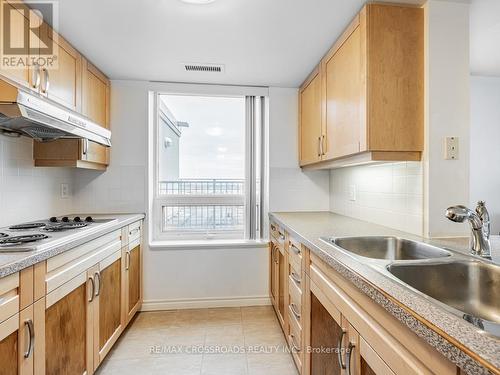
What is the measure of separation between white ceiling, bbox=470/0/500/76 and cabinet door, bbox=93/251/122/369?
8.70ft

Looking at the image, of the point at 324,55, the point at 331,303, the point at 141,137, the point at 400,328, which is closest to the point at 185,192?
the point at 141,137

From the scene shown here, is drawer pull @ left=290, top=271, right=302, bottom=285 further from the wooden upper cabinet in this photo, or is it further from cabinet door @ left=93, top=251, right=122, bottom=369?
cabinet door @ left=93, top=251, right=122, bottom=369

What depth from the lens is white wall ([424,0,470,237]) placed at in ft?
4.74

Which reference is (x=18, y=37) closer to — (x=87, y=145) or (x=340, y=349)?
(x=87, y=145)

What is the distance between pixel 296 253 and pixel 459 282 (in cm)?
87

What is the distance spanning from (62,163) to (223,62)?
1439mm

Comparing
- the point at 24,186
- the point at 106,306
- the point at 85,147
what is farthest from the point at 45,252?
Answer: the point at 85,147

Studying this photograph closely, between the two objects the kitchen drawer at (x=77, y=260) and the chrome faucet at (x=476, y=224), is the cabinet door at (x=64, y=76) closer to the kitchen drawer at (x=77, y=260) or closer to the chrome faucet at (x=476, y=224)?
the kitchen drawer at (x=77, y=260)

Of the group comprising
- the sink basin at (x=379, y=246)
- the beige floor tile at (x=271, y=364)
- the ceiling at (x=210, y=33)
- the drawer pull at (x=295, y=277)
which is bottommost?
the beige floor tile at (x=271, y=364)

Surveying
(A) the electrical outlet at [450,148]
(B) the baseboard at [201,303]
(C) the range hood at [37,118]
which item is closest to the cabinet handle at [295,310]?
(B) the baseboard at [201,303]

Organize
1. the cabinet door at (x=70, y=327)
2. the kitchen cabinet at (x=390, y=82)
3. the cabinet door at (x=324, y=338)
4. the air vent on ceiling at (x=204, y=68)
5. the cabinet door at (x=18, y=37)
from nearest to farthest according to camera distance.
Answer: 1. the cabinet door at (x=324, y=338)
2. the cabinet door at (x=70, y=327)
3. the cabinet door at (x=18, y=37)
4. the kitchen cabinet at (x=390, y=82)
5. the air vent on ceiling at (x=204, y=68)

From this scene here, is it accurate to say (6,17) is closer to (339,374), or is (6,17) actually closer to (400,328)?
(400,328)

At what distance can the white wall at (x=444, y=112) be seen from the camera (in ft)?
4.74

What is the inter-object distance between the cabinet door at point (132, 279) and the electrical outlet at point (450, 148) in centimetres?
224
